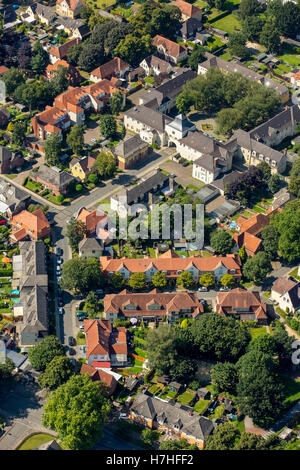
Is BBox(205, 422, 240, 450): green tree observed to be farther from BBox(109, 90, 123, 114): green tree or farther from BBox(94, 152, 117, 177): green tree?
BBox(109, 90, 123, 114): green tree

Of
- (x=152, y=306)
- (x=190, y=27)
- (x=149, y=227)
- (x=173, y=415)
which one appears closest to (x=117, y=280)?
(x=152, y=306)

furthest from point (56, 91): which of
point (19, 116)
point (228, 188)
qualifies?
point (228, 188)

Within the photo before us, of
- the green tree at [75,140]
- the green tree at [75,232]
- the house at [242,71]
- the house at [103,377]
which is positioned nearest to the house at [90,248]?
the green tree at [75,232]

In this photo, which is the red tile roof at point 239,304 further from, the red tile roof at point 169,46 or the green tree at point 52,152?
the red tile roof at point 169,46

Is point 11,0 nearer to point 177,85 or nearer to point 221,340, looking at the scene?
point 177,85

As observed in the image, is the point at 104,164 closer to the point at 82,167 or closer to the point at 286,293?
the point at 82,167

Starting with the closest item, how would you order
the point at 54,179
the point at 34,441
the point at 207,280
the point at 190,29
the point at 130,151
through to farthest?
the point at 34,441 → the point at 207,280 → the point at 54,179 → the point at 130,151 → the point at 190,29

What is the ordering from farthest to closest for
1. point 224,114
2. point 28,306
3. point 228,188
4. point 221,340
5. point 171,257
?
point 224,114 → point 228,188 → point 171,257 → point 28,306 → point 221,340
